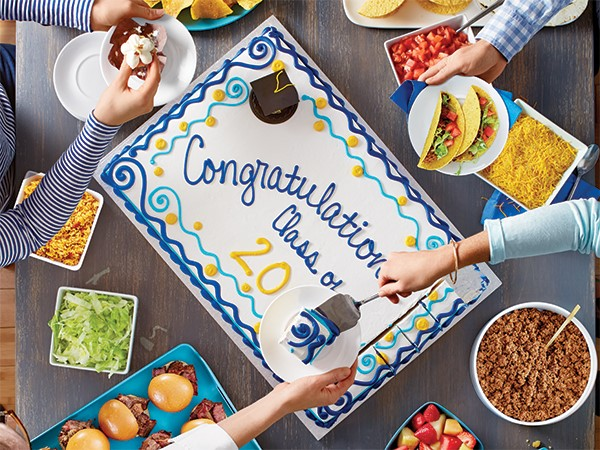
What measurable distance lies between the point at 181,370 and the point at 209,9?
3.14ft

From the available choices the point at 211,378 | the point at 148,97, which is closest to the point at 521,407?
the point at 211,378

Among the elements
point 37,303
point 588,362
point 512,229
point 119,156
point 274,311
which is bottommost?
point 588,362

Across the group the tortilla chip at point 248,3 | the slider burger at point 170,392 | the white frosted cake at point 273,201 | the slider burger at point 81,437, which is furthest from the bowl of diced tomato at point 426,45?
the slider burger at point 81,437

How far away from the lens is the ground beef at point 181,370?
175cm

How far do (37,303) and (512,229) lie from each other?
123 centimetres

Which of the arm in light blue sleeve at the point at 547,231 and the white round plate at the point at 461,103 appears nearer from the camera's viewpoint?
the arm in light blue sleeve at the point at 547,231

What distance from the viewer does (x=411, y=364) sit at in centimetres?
177

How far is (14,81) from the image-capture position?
1.83 meters

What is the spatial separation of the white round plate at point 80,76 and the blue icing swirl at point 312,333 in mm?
795

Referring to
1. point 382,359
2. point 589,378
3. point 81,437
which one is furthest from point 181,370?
point 589,378

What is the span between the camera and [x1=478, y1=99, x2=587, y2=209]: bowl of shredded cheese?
167cm

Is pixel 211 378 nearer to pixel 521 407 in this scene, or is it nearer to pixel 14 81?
pixel 521 407

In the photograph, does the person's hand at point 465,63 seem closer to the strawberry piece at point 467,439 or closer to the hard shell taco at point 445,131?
the hard shell taco at point 445,131

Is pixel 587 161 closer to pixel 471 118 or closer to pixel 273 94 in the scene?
pixel 471 118
